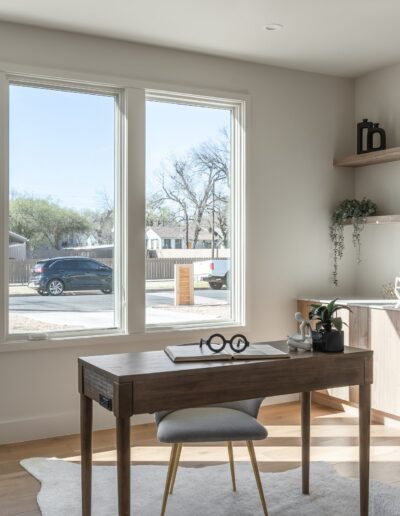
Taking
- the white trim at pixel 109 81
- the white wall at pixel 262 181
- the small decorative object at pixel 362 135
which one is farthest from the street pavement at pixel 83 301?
the small decorative object at pixel 362 135

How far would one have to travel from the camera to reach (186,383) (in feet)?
8.64

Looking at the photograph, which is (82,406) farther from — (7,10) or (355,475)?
(7,10)

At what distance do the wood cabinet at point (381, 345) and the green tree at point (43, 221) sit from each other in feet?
6.79

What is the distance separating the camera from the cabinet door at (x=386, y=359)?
4508 mm

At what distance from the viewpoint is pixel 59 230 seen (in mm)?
4516

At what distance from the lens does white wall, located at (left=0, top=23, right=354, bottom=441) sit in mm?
4348

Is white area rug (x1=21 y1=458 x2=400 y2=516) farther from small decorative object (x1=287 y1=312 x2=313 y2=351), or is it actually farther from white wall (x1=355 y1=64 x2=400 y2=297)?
white wall (x1=355 y1=64 x2=400 y2=297)

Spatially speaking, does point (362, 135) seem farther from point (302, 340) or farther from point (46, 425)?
point (46, 425)

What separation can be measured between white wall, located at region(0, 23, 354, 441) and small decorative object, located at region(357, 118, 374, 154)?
0.64 feet

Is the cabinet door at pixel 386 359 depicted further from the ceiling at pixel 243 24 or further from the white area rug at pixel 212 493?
the ceiling at pixel 243 24

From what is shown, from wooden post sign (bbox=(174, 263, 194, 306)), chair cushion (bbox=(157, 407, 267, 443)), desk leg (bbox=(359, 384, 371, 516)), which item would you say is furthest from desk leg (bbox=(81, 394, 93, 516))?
wooden post sign (bbox=(174, 263, 194, 306))

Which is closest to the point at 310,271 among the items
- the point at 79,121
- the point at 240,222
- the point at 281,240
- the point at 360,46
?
the point at 281,240

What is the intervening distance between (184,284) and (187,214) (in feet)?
1.74

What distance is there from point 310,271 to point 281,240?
386 mm
